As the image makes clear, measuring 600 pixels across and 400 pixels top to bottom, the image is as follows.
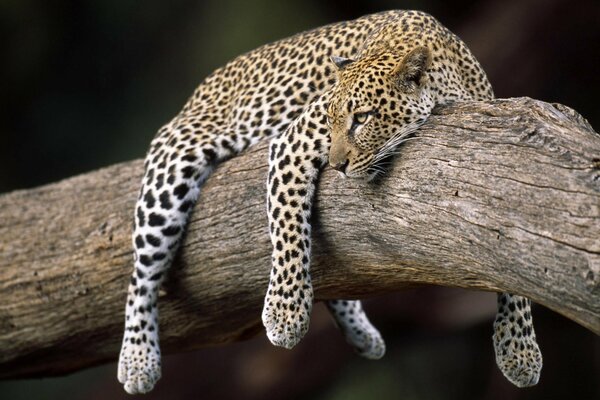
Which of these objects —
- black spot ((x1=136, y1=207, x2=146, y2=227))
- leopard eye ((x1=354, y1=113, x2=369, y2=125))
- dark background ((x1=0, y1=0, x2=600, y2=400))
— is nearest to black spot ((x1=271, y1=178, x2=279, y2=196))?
leopard eye ((x1=354, y1=113, x2=369, y2=125))

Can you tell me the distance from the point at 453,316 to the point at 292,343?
6000 millimetres

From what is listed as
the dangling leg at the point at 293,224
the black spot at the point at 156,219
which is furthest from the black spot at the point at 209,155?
the dangling leg at the point at 293,224

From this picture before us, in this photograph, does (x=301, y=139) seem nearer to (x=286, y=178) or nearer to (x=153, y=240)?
(x=286, y=178)

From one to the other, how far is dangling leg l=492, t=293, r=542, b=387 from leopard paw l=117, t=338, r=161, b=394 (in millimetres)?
2222

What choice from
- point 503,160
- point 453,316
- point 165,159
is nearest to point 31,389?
point 453,316

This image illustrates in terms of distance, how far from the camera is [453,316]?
10.7 m

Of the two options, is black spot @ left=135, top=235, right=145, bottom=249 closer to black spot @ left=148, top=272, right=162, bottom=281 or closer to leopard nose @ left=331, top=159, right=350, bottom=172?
black spot @ left=148, top=272, right=162, bottom=281

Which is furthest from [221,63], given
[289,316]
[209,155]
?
[289,316]

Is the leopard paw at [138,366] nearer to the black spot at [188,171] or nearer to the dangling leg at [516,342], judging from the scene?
the black spot at [188,171]

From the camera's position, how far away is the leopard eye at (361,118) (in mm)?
4660

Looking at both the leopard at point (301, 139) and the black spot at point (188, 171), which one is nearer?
the leopard at point (301, 139)

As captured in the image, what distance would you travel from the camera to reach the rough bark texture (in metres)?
3.78

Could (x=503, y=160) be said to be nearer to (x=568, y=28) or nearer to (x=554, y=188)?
(x=554, y=188)

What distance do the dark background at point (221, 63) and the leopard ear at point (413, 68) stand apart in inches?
218
